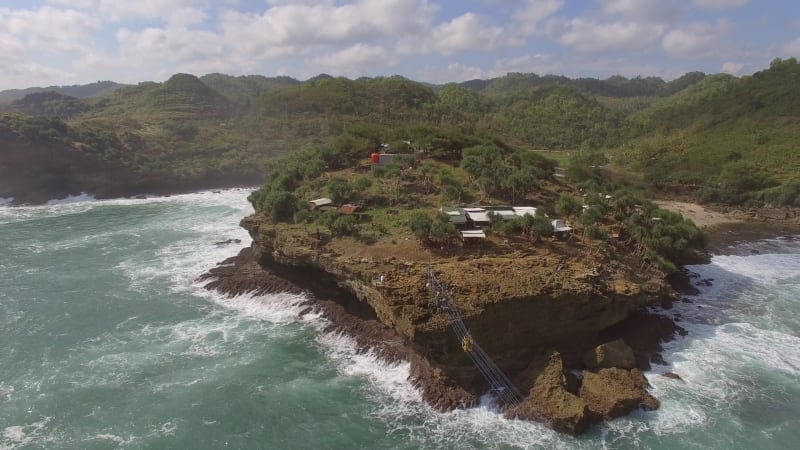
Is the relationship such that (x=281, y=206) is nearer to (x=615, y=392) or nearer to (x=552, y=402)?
(x=552, y=402)

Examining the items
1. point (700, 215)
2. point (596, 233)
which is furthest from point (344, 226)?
point (700, 215)

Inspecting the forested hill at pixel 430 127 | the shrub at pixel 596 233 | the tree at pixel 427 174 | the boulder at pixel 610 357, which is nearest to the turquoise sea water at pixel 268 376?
the boulder at pixel 610 357

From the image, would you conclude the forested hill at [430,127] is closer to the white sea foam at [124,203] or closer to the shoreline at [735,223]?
the shoreline at [735,223]

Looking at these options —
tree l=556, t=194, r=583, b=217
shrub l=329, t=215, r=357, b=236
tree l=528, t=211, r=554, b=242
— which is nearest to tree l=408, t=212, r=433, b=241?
shrub l=329, t=215, r=357, b=236

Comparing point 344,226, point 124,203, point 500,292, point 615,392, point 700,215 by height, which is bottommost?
point 615,392

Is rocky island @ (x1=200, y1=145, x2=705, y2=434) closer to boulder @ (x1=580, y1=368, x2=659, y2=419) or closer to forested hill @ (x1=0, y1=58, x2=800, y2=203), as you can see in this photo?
boulder @ (x1=580, y1=368, x2=659, y2=419)

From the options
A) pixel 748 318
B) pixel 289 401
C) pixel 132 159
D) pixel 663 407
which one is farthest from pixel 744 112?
pixel 132 159
